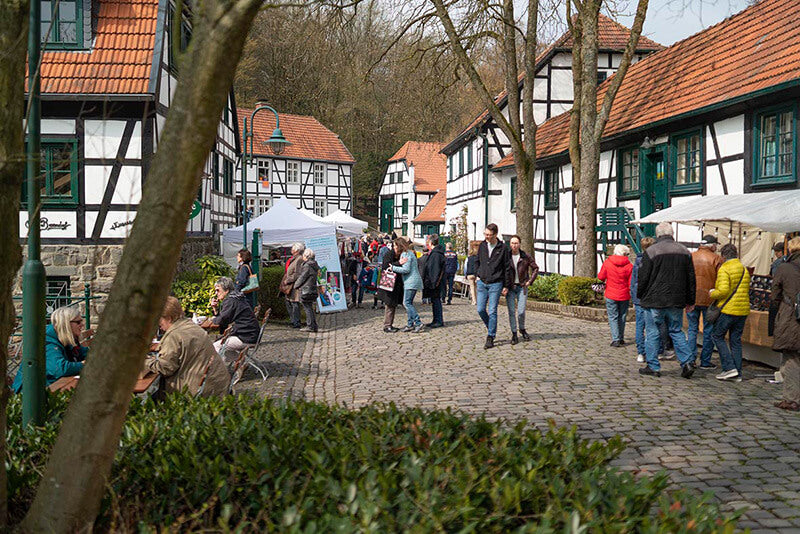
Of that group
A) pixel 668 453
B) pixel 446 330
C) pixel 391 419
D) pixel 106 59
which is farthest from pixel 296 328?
pixel 391 419

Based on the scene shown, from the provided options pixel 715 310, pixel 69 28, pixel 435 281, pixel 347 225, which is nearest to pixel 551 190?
pixel 347 225

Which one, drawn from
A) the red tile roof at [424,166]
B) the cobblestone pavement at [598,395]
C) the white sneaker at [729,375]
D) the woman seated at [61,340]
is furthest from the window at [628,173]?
the red tile roof at [424,166]

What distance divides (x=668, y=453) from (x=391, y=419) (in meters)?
2.76

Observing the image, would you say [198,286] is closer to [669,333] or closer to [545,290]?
[545,290]

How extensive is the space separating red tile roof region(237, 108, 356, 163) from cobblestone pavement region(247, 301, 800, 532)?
34.7 m

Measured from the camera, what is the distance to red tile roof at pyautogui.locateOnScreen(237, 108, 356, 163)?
47.6 metres

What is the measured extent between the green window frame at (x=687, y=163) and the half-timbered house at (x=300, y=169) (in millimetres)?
31346

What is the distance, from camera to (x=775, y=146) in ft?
47.3

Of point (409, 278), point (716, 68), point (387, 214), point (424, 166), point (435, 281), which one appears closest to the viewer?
point (409, 278)

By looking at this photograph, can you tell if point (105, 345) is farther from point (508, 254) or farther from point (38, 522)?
point (508, 254)

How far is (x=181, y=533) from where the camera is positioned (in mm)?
3271

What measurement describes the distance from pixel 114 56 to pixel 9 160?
14.3 m

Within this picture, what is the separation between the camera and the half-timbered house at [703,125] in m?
14.4

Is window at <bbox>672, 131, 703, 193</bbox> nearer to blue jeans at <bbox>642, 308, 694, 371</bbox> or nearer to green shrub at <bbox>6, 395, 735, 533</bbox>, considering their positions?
blue jeans at <bbox>642, 308, 694, 371</bbox>
